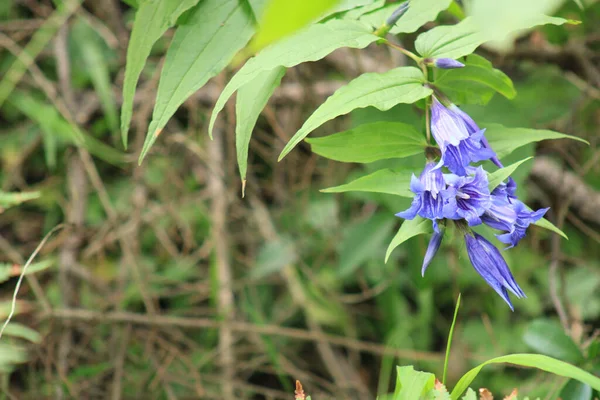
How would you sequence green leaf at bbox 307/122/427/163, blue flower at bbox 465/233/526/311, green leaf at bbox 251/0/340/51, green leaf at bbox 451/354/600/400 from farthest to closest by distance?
green leaf at bbox 307/122/427/163
blue flower at bbox 465/233/526/311
green leaf at bbox 451/354/600/400
green leaf at bbox 251/0/340/51

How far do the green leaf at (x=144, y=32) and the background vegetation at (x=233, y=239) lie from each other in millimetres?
863

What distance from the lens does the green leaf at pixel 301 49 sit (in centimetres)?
89

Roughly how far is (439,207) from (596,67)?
1.36m

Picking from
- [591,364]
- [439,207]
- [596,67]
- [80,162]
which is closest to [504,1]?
[439,207]

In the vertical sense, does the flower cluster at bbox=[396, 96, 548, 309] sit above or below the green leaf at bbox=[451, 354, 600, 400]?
above

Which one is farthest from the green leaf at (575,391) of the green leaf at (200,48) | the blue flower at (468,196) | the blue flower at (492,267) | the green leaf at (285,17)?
the green leaf at (285,17)

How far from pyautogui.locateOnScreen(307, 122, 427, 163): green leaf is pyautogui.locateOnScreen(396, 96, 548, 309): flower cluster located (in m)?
0.09

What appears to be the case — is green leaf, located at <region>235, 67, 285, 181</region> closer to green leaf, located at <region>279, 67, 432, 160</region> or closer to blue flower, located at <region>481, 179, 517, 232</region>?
green leaf, located at <region>279, 67, 432, 160</region>

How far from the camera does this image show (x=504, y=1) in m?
0.29

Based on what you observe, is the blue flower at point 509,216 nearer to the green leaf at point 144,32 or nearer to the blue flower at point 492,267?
the blue flower at point 492,267

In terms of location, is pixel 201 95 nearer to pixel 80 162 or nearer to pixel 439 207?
pixel 80 162

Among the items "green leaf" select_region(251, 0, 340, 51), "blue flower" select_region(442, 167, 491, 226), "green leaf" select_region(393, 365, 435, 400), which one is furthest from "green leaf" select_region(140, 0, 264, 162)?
"green leaf" select_region(251, 0, 340, 51)

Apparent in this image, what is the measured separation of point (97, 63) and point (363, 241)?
44.8 inches

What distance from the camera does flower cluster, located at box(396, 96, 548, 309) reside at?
87 cm
